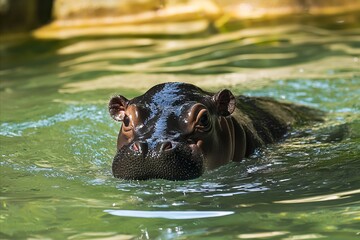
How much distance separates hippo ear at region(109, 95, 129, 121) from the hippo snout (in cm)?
72

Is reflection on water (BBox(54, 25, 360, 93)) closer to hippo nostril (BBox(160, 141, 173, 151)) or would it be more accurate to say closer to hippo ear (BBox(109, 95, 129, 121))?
hippo ear (BBox(109, 95, 129, 121))

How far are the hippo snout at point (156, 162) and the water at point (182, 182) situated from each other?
0.09 meters

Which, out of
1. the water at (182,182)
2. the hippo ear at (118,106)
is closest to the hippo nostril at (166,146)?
the water at (182,182)

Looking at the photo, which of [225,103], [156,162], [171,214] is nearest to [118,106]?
[225,103]

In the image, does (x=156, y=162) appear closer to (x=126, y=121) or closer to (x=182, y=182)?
(x=182, y=182)

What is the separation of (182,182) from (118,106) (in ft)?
3.13

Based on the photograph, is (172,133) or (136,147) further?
(172,133)

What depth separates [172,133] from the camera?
4.55 m

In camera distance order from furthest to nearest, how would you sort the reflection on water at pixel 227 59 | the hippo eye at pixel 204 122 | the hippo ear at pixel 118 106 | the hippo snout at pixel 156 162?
the reflection on water at pixel 227 59, the hippo ear at pixel 118 106, the hippo eye at pixel 204 122, the hippo snout at pixel 156 162

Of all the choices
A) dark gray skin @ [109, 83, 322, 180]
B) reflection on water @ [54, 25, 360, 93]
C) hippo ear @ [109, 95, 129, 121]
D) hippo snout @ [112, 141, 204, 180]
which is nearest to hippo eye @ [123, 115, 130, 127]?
dark gray skin @ [109, 83, 322, 180]

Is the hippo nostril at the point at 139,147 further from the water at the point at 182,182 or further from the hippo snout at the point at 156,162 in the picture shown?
the water at the point at 182,182

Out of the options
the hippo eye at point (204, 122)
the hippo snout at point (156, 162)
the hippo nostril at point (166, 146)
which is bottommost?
the hippo snout at point (156, 162)

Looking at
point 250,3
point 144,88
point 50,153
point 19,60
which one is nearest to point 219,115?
point 50,153

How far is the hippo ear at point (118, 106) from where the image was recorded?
516 cm
